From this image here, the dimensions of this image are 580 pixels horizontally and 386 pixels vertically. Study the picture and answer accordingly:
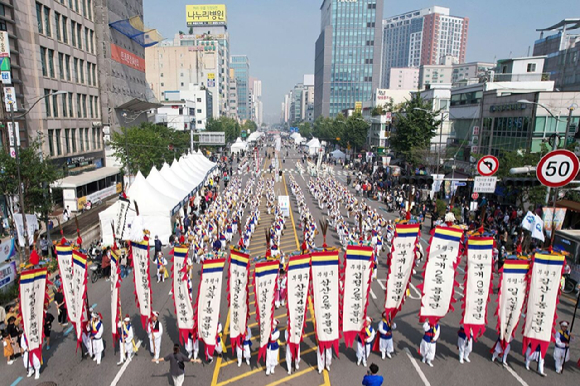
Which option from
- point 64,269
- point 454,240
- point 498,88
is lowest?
point 64,269

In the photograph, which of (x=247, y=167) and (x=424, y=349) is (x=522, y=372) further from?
(x=247, y=167)

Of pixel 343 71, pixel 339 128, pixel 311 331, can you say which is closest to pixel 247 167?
pixel 339 128

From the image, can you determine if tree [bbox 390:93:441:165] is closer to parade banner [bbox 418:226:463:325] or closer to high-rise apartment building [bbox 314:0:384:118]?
parade banner [bbox 418:226:463:325]

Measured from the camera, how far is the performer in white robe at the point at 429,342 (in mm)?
9891

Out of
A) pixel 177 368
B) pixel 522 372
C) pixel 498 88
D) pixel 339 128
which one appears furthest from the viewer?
pixel 339 128

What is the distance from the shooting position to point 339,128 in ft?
257

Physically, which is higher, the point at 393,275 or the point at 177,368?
the point at 393,275

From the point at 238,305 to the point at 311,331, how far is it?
322 centimetres

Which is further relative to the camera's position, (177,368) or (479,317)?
(479,317)

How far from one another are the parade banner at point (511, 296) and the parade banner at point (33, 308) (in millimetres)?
12128

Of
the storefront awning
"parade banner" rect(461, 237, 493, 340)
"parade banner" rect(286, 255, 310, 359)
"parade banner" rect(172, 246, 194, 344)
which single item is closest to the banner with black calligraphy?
"parade banner" rect(172, 246, 194, 344)

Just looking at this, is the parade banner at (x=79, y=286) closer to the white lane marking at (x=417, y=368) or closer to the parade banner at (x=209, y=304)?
the parade banner at (x=209, y=304)

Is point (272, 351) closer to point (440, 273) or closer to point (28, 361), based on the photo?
point (440, 273)

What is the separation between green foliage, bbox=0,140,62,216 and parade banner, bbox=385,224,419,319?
697 inches
